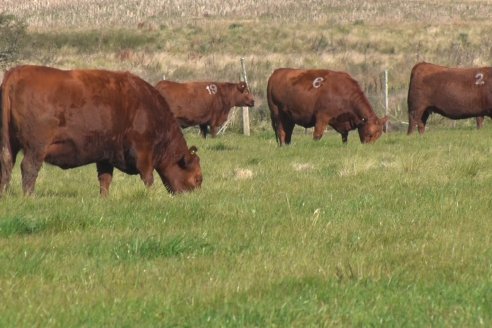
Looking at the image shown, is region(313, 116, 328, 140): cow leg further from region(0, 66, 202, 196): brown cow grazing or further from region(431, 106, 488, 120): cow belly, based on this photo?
region(0, 66, 202, 196): brown cow grazing

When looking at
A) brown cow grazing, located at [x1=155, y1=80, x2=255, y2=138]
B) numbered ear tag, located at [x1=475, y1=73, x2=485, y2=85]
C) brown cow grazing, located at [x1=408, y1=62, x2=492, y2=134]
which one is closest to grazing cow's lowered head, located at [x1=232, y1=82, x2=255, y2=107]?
A: brown cow grazing, located at [x1=155, y1=80, x2=255, y2=138]

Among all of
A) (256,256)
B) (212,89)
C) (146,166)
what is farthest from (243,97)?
(256,256)

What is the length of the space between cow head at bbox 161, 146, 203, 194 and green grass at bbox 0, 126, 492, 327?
63 cm

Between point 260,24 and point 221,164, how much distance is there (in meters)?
44.0

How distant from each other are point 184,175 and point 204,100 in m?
18.0

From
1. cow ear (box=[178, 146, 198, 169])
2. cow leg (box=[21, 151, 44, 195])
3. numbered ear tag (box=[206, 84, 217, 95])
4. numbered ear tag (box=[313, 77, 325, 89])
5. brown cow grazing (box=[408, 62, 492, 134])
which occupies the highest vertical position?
cow leg (box=[21, 151, 44, 195])

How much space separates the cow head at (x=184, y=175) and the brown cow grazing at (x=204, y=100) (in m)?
17.3

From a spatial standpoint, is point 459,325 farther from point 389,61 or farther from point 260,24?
point 260,24

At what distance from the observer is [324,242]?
6816 mm

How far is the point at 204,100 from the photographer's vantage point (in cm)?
2952

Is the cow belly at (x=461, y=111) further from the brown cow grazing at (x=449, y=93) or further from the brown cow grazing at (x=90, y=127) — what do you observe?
the brown cow grazing at (x=90, y=127)

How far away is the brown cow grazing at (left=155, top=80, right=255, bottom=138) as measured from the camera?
2912 cm

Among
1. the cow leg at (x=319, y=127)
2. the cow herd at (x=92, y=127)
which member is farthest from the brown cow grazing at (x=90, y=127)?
the cow leg at (x=319, y=127)

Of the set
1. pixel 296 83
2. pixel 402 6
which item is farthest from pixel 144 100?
pixel 402 6
